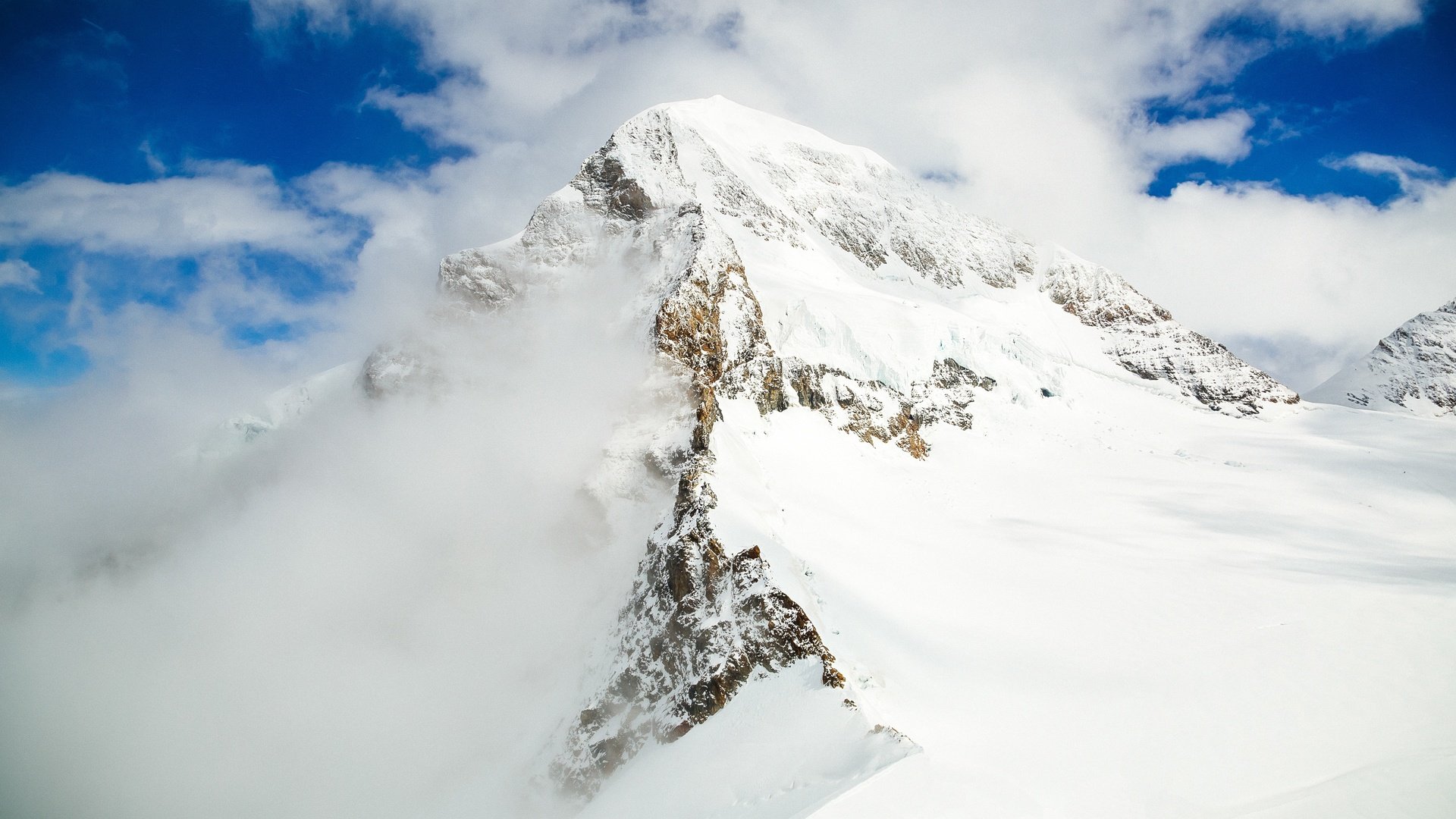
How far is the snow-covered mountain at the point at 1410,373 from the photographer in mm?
69875

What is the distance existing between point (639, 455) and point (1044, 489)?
23.4 metres

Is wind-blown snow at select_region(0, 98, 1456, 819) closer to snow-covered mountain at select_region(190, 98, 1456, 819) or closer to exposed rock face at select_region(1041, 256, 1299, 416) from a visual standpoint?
snow-covered mountain at select_region(190, 98, 1456, 819)

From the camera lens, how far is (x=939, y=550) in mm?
23922

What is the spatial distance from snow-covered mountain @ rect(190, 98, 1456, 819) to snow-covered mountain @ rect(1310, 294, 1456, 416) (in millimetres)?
28649

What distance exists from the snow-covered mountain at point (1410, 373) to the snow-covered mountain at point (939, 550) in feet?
94.0

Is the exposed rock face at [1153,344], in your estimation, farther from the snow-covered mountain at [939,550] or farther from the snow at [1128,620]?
the snow at [1128,620]

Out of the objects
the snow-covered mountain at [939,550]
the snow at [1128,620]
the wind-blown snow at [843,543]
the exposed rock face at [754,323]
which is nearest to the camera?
the snow at [1128,620]

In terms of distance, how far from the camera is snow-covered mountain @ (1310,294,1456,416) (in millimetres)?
69875

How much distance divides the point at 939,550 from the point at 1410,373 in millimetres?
91173

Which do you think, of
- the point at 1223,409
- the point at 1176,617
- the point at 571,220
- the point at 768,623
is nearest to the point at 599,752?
the point at 768,623

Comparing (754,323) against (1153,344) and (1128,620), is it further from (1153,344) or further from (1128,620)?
(1153,344)

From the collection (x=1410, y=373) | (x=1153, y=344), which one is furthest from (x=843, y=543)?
(x=1410, y=373)

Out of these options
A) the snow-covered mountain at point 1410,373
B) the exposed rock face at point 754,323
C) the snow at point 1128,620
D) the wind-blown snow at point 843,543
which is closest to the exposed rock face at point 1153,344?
the exposed rock face at point 754,323

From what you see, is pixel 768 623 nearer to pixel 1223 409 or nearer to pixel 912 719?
pixel 912 719
